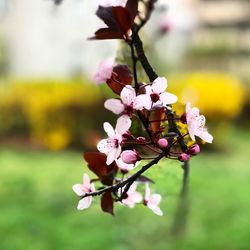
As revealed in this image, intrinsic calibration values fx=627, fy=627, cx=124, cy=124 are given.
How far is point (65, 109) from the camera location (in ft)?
23.4

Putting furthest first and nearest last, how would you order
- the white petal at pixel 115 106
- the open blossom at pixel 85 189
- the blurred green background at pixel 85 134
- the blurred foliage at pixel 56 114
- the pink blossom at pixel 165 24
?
1. the blurred foliage at pixel 56 114
2. the blurred green background at pixel 85 134
3. the pink blossom at pixel 165 24
4. the open blossom at pixel 85 189
5. the white petal at pixel 115 106

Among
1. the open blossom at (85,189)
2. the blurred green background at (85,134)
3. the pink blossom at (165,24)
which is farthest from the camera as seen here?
the blurred green background at (85,134)

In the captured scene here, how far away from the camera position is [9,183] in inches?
187

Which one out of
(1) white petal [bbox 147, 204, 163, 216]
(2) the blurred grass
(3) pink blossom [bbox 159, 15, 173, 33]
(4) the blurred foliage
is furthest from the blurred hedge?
(1) white petal [bbox 147, 204, 163, 216]

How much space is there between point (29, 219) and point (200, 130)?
3.07 m

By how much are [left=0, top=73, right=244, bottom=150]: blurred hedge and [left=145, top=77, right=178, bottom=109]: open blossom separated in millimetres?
6023

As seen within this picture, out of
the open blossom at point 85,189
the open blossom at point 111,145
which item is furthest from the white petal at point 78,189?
the open blossom at point 111,145

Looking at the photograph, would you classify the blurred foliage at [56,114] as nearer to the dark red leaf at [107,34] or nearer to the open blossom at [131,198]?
the open blossom at [131,198]

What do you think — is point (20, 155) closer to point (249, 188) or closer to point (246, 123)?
point (249, 188)

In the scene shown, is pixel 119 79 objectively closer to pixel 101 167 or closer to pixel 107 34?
pixel 107 34

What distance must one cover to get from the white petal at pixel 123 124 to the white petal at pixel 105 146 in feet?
0.07

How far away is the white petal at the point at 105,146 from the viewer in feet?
2.32

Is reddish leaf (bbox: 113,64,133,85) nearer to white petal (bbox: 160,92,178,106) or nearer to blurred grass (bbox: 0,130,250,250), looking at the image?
white petal (bbox: 160,92,178,106)

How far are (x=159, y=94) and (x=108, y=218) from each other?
310 centimetres
